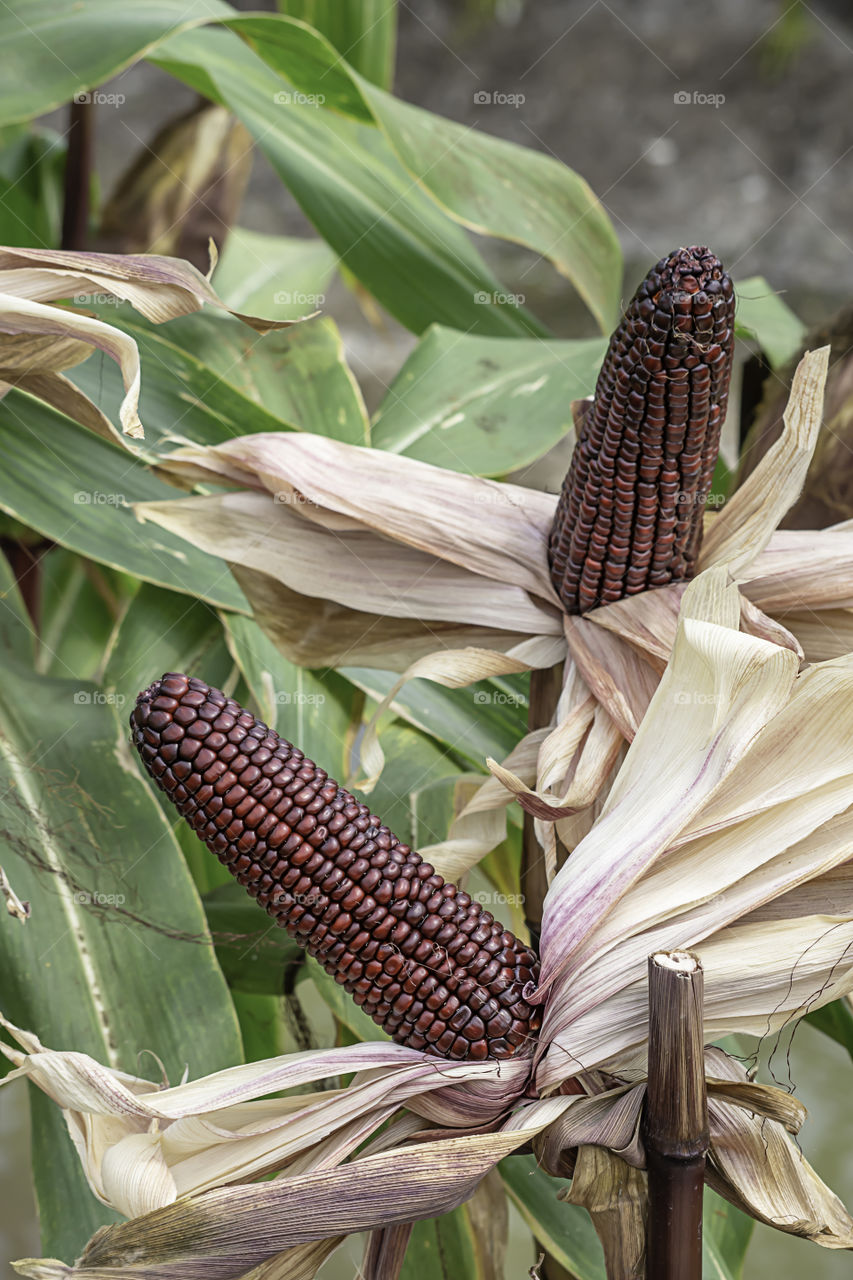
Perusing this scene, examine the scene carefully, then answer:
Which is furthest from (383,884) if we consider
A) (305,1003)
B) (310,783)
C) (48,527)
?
(305,1003)

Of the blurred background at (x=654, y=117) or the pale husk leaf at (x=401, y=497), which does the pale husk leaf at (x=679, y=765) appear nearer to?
the pale husk leaf at (x=401, y=497)

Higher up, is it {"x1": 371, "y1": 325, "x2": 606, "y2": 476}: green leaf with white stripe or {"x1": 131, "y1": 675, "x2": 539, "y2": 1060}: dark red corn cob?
{"x1": 371, "y1": 325, "x2": 606, "y2": 476}: green leaf with white stripe

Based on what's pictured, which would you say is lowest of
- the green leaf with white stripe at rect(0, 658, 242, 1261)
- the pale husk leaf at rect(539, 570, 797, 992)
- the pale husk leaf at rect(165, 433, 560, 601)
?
the green leaf with white stripe at rect(0, 658, 242, 1261)

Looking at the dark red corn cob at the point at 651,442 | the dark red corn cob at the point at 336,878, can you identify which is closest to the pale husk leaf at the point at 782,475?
the dark red corn cob at the point at 651,442

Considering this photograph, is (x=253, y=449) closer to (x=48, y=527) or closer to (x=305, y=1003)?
(x=48, y=527)

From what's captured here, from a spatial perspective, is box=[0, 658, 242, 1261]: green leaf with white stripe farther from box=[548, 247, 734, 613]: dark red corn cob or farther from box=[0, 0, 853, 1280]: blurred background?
box=[0, 0, 853, 1280]: blurred background

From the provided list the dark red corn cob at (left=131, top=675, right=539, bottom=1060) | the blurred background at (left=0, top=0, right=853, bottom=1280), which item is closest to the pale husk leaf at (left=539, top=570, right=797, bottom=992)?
the dark red corn cob at (left=131, top=675, right=539, bottom=1060)
